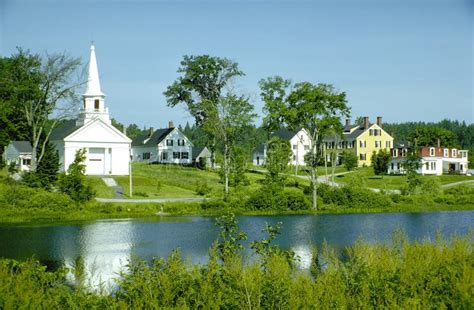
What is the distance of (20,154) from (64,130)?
5.55 m

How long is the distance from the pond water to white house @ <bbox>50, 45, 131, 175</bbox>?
25324mm

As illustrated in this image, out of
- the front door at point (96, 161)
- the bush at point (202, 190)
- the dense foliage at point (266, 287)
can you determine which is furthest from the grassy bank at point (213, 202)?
the dense foliage at point (266, 287)

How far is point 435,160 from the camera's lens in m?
82.6

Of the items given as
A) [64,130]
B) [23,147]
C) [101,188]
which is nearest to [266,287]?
[101,188]

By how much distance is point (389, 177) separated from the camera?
244 feet

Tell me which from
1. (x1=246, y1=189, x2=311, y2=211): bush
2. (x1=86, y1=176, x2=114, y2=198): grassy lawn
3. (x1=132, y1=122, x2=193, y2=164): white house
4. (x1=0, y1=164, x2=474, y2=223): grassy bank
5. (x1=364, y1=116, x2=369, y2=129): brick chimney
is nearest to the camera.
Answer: (x1=0, y1=164, x2=474, y2=223): grassy bank

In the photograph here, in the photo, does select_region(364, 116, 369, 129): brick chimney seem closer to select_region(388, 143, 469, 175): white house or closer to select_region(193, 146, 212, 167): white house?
select_region(388, 143, 469, 175): white house

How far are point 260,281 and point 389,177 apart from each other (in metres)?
65.1

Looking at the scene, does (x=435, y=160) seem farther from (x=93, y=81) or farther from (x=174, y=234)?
(x=174, y=234)

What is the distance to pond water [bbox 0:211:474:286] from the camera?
954 inches

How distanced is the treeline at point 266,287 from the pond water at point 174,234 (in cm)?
663

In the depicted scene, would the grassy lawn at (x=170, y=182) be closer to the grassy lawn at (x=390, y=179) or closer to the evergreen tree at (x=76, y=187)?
the evergreen tree at (x=76, y=187)

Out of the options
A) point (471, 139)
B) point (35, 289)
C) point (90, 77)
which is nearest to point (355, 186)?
point (90, 77)

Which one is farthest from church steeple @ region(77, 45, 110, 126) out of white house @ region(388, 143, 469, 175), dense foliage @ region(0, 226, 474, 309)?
dense foliage @ region(0, 226, 474, 309)
